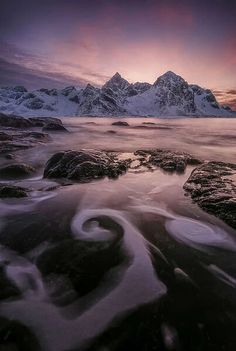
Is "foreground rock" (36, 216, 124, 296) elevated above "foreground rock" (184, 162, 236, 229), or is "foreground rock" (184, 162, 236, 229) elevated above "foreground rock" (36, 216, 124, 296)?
"foreground rock" (184, 162, 236, 229)

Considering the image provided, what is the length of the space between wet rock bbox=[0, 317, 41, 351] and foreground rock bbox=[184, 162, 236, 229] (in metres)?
4.23

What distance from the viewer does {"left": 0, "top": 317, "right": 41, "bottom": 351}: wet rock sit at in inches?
119

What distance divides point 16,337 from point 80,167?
22.5ft

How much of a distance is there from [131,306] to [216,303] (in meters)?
1.08

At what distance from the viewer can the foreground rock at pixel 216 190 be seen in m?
6.25

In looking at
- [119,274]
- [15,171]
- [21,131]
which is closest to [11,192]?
[15,171]

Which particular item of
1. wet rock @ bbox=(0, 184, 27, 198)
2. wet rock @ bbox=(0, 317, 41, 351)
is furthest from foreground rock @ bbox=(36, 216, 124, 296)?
wet rock @ bbox=(0, 184, 27, 198)

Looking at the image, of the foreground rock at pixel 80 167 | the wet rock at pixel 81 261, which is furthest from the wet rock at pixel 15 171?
the wet rock at pixel 81 261

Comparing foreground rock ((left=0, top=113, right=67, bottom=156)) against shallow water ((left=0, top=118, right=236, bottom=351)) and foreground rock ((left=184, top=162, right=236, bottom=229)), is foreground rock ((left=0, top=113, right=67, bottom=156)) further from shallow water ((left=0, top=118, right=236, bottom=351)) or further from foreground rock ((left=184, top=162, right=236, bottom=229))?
shallow water ((left=0, top=118, right=236, bottom=351))

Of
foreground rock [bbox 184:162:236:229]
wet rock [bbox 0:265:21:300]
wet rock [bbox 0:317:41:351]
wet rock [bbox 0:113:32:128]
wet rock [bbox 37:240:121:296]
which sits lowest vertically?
wet rock [bbox 0:113:32:128]

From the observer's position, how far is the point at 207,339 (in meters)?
3.14

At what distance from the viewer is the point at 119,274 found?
167 inches

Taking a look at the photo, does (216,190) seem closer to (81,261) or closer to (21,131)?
(81,261)

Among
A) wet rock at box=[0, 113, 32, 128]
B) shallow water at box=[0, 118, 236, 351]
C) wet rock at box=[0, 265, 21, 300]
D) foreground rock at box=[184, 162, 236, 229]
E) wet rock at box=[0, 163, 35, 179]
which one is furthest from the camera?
wet rock at box=[0, 113, 32, 128]
